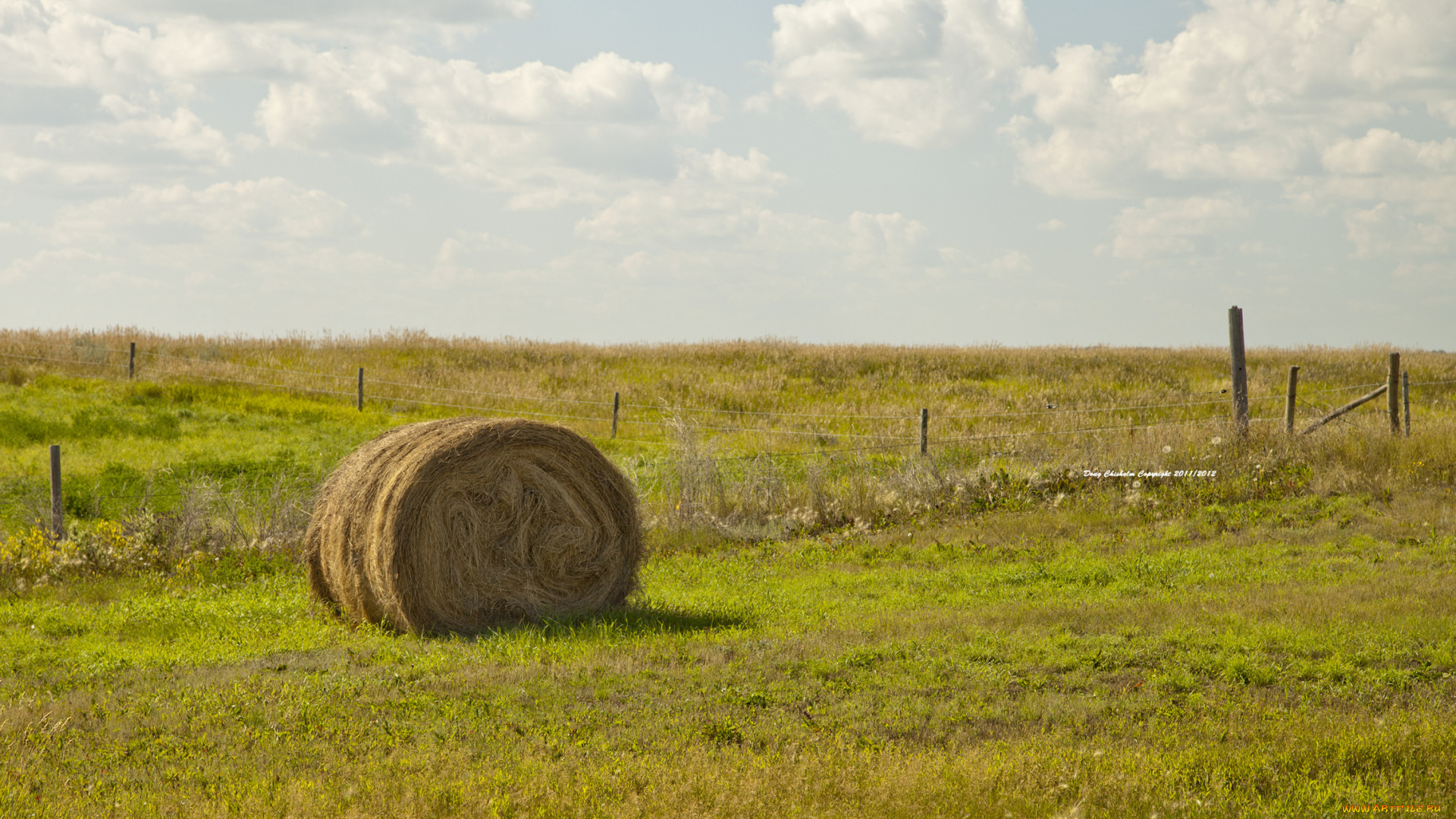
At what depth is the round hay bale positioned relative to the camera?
9.41 m

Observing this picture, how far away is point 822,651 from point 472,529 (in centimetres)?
360

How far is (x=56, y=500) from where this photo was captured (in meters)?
13.2

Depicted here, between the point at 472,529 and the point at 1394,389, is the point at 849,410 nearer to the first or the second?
the point at 1394,389

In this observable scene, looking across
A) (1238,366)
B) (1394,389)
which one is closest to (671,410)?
(1238,366)

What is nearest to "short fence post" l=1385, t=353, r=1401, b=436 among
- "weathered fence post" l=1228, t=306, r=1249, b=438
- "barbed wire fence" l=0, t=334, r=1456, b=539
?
"weathered fence post" l=1228, t=306, r=1249, b=438

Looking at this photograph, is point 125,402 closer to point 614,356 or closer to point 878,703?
point 614,356

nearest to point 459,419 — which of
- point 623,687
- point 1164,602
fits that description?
point 623,687

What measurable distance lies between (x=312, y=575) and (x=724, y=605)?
13.4 ft

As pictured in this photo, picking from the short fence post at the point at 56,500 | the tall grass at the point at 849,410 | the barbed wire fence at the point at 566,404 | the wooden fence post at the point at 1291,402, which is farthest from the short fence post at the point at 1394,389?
the short fence post at the point at 56,500

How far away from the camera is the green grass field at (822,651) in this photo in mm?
5363

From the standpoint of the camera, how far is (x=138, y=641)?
938 centimetres

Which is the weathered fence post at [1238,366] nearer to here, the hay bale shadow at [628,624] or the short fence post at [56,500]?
the hay bale shadow at [628,624]

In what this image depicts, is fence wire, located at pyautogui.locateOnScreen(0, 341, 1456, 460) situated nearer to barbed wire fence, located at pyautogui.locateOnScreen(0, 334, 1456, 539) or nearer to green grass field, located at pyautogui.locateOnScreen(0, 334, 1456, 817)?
barbed wire fence, located at pyautogui.locateOnScreen(0, 334, 1456, 539)

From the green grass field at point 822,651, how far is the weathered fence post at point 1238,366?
534 millimetres
